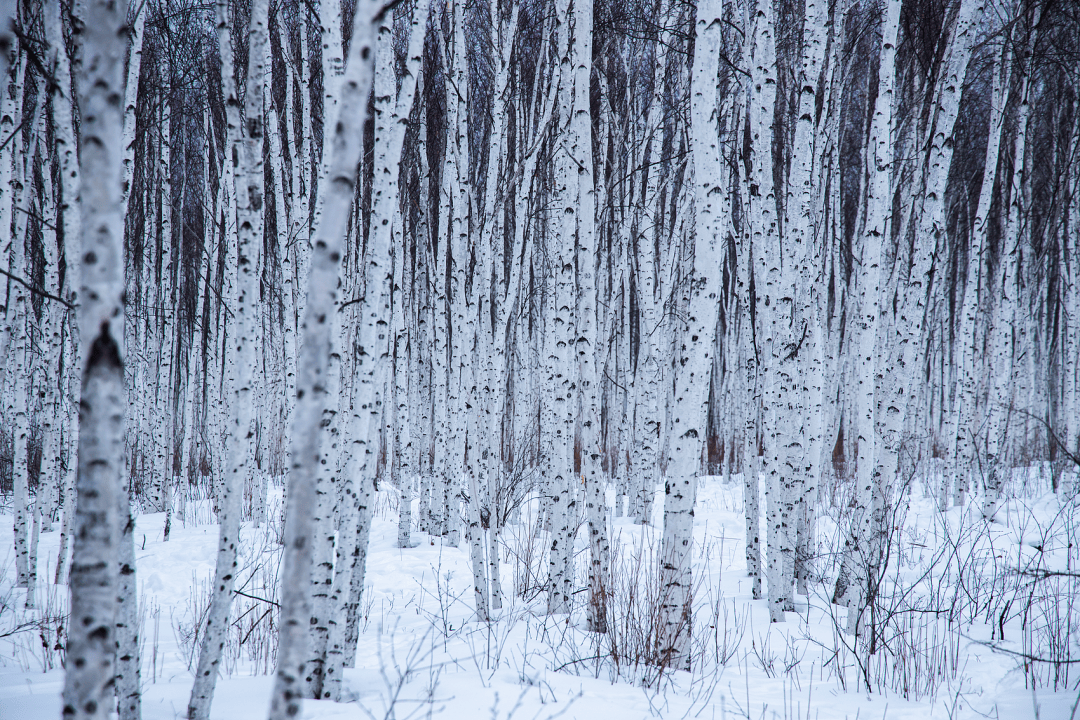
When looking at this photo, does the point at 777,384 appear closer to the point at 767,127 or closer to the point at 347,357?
the point at 767,127

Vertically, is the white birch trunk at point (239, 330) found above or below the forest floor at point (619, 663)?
above

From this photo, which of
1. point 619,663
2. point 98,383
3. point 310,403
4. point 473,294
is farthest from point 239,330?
point 619,663

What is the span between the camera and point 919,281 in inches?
161

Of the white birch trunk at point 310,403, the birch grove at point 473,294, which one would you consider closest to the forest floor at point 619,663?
the birch grove at point 473,294

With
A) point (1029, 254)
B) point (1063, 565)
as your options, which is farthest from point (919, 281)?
point (1029, 254)

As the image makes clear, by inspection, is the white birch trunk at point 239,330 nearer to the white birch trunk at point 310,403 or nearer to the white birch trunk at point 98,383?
the white birch trunk at point 98,383

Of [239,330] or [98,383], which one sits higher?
[239,330]

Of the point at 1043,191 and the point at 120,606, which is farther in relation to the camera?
the point at 1043,191

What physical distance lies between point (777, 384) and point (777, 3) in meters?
4.70

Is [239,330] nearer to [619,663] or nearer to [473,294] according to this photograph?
[473,294]

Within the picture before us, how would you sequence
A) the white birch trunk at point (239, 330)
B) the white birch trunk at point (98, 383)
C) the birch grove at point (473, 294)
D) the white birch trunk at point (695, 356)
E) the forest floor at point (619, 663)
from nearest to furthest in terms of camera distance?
the white birch trunk at point (98, 383) < the birch grove at point (473, 294) < the white birch trunk at point (239, 330) < the forest floor at point (619, 663) < the white birch trunk at point (695, 356)

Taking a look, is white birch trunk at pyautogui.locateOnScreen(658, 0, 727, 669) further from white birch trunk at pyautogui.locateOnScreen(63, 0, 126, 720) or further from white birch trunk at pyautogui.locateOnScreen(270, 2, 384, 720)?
white birch trunk at pyautogui.locateOnScreen(63, 0, 126, 720)

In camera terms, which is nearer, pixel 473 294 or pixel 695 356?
pixel 695 356

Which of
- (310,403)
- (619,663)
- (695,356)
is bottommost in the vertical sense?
(619,663)
